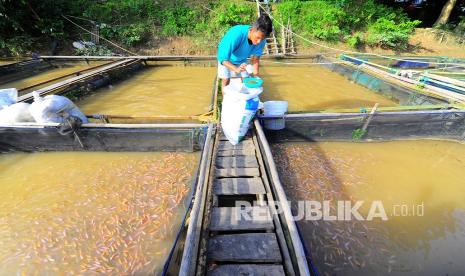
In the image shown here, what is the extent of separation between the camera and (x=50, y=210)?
3.40 m

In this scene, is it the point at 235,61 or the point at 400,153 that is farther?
the point at 400,153

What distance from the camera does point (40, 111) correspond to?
4.27 meters

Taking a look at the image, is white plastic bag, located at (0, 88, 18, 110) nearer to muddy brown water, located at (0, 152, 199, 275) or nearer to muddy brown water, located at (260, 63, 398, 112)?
muddy brown water, located at (0, 152, 199, 275)

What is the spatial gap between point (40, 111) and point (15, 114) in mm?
712

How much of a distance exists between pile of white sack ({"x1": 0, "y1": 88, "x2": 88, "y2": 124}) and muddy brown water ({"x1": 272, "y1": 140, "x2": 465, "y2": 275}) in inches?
165

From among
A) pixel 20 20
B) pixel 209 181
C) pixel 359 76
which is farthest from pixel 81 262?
pixel 20 20

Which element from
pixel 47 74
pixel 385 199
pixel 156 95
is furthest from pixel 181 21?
pixel 385 199

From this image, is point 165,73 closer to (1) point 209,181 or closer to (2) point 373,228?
(1) point 209,181

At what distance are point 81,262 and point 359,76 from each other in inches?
378

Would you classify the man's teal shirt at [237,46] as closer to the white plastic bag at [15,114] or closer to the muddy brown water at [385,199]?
the muddy brown water at [385,199]

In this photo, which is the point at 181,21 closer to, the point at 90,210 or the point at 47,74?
the point at 47,74

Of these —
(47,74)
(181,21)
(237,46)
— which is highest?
(181,21)

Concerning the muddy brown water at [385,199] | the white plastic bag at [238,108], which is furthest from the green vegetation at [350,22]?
the white plastic bag at [238,108]

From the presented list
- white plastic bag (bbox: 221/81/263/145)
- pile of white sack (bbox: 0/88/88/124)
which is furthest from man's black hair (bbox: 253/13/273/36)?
pile of white sack (bbox: 0/88/88/124)
